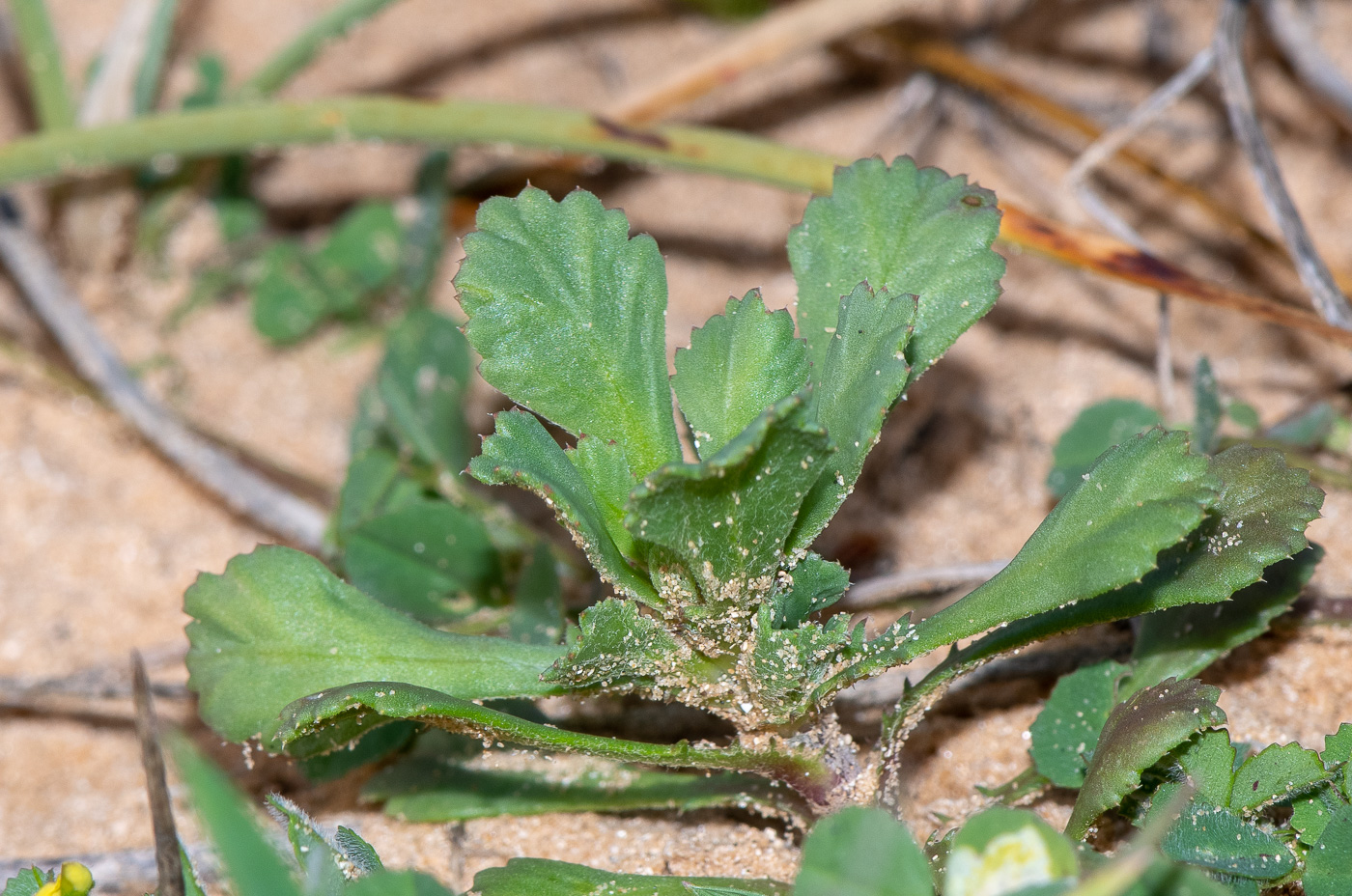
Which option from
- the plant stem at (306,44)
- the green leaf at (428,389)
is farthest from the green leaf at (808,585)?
the plant stem at (306,44)

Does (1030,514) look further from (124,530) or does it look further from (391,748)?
(124,530)

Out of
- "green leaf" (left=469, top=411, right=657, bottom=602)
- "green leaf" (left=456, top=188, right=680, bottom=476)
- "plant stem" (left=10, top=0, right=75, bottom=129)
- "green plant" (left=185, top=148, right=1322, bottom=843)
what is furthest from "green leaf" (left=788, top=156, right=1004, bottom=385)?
"plant stem" (left=10, top=0, right=75, bottom=129)

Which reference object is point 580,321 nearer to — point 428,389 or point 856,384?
point 856,384

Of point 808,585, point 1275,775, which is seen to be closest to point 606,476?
point 808,585

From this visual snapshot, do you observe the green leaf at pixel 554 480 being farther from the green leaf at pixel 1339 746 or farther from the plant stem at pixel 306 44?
the plant stem at pixel 306 44

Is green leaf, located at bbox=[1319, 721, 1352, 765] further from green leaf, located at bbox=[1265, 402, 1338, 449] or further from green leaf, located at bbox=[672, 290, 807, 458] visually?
green leaf, located at bbox=[1265, 402, 1338, 449]

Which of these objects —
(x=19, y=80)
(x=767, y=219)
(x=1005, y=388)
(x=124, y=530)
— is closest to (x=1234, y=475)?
(x=1005, y=388)
